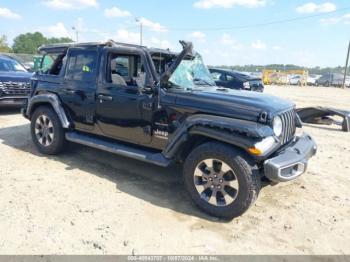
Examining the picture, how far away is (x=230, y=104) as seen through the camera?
3.95m

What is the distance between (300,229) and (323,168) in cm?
242

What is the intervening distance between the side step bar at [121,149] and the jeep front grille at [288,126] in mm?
1521

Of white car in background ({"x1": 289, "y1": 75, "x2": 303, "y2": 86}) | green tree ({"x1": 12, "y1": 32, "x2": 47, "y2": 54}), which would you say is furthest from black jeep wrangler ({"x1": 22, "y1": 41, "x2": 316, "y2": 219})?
green tree ({"x1": 12, "y1": 32, "x2": 47, "y2": 54})

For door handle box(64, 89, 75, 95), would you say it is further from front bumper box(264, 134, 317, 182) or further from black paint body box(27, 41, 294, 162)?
front bumper box(264, 134, 317, 182)

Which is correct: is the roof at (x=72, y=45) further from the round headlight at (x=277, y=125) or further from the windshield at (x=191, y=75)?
the round headlight at (x=277, y=125)

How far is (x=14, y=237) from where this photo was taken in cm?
331

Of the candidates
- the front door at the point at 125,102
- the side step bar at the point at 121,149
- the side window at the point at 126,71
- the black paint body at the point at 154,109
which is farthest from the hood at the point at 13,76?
the side window at the point at 126,71

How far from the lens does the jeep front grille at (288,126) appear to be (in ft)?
13.6

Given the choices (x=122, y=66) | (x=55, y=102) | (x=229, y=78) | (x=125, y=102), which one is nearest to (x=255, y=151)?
(x=125, y=102)

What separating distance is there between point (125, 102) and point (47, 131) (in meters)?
1.91

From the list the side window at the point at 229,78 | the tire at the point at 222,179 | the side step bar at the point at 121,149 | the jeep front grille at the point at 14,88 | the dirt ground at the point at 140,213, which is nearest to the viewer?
the dirt ground at the point at 140,213

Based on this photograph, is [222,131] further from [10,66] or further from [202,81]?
[10,66]

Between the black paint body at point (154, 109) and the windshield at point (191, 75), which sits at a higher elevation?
the windshield at point (191, 75)

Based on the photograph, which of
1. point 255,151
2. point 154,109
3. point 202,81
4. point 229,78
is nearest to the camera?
point 255,151
